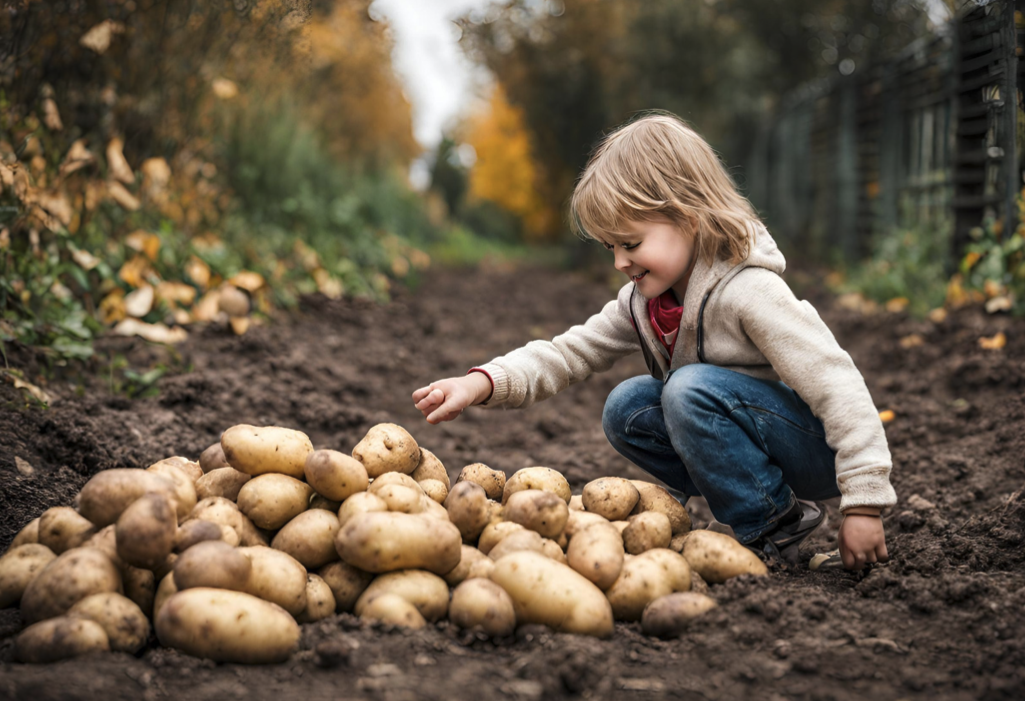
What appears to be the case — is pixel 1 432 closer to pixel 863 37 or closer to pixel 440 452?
pixel 440 452

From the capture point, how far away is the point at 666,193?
203 cm

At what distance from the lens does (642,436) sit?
235 centimetres

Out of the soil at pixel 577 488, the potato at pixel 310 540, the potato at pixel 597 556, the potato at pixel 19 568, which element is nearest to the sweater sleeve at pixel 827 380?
the soil at pixel 577 488

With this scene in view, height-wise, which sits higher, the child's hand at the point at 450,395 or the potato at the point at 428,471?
the child's hand at the point at 450,395

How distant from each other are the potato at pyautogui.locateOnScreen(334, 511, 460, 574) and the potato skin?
0.21 meters

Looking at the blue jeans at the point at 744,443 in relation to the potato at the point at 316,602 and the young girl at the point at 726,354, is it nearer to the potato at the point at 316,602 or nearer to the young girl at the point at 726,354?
the young girl at the point at 726,354

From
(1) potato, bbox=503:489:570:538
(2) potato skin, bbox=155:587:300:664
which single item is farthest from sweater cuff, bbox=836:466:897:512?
(2) potato skin, bbox=155:587:300:664

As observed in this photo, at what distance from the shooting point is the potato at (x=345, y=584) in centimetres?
170

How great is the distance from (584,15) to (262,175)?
21.2 feet

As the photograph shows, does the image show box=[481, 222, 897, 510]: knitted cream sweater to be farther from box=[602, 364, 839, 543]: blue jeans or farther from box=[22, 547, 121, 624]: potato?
box=[22, 547, 121, 624]: potato

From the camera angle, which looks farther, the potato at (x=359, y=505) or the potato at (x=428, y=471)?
the potato at (x=428, y=471)

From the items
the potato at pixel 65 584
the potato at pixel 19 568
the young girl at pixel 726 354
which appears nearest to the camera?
the potato at pixel 65 584

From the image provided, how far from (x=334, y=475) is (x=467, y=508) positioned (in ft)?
1.00

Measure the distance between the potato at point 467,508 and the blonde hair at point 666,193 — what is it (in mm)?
740
